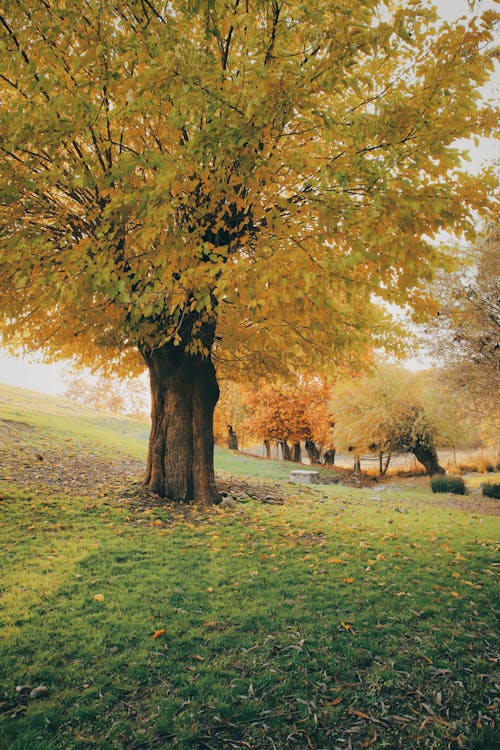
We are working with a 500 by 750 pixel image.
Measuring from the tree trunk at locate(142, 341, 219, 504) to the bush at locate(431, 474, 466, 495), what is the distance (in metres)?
12.6

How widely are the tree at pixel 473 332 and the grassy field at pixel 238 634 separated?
7542mm

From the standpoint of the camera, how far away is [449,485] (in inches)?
708

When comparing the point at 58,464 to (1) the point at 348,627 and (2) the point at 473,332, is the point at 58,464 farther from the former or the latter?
(2) the point at 473,332

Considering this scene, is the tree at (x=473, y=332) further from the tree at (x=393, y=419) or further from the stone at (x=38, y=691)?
the stone at (x=38, y=691)

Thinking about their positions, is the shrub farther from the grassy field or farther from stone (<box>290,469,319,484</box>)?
the grassy field

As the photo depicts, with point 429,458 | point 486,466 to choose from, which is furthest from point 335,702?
point 486,466

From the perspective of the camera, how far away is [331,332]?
8086mm

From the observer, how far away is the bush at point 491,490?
54.2 ft

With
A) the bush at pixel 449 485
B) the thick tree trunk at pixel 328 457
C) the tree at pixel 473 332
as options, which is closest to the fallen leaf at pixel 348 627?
the tree at pixel 473 332

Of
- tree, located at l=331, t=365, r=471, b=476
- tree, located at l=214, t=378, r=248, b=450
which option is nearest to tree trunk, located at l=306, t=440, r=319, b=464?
tree, located at l=214, t=378, r=248, b=450

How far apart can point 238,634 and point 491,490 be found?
1619 cm

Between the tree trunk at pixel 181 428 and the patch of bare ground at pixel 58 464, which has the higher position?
the tree trunk at pixel 181 428

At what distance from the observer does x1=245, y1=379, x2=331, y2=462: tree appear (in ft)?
94.7

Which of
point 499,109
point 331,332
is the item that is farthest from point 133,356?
point 499,109
